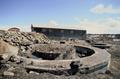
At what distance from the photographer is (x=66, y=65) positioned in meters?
8.94

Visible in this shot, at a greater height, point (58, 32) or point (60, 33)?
point (58, 32)

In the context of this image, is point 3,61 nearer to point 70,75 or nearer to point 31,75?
point 31,75

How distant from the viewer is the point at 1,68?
25.8 ft

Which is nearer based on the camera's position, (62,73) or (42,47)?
(62,73)

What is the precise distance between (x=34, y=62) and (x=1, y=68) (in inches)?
74.3

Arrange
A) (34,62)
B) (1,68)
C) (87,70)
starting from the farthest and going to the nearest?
(34,62)
(87,70)
(1,68)

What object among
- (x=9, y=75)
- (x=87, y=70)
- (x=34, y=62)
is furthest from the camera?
(x=34, y=62)

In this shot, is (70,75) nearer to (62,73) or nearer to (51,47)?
(62,73)

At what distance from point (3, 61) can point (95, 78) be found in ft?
13.5

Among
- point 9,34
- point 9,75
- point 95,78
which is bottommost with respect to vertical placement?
point 95,78

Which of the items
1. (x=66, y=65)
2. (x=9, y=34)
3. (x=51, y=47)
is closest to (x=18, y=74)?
(x=66, y=65)

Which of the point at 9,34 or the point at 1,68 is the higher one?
the point at 9,34

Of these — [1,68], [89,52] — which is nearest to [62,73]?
[1,68]

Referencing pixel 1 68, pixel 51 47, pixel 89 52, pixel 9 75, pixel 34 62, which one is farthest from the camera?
pixel 89 52
